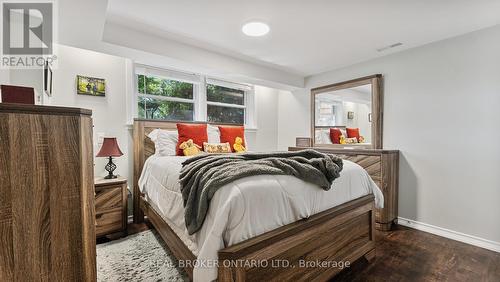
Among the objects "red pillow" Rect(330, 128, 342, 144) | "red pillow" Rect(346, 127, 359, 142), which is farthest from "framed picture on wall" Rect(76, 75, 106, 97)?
"red pillow" Rect(346, 127, 359, 142)

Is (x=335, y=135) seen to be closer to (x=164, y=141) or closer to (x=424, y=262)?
(x=424, y=262)

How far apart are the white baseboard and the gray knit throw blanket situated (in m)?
1.91

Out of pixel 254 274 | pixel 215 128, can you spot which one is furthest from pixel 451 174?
pixel 215 128

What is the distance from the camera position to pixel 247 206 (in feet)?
3.84

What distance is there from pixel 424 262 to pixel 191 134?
107 inches

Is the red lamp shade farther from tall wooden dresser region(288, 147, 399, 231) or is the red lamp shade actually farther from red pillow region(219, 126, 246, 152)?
tall wooden dresser region(288, 147, 399, 231)

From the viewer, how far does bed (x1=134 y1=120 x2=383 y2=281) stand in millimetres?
1112

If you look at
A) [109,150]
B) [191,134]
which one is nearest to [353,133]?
[191,134]

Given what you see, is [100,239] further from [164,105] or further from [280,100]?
[280,100]

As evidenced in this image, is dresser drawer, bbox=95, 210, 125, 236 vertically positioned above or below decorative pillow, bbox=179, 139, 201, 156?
below

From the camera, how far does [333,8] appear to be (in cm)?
196

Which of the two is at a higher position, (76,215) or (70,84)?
(70,84)

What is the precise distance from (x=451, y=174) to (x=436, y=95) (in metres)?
0.92

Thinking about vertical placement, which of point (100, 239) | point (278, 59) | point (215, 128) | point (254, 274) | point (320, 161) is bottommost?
point (100, 239)
